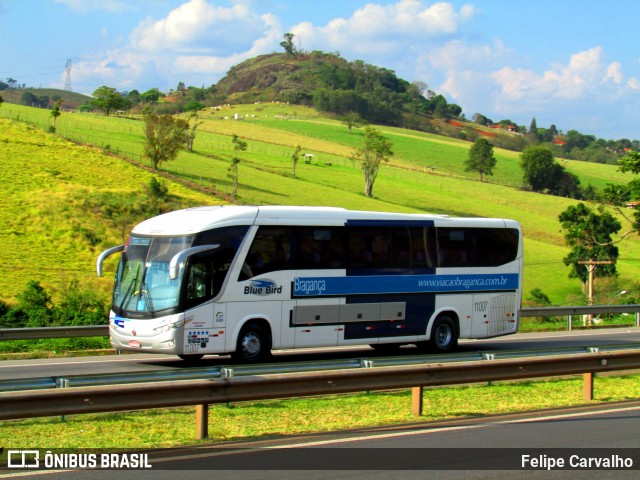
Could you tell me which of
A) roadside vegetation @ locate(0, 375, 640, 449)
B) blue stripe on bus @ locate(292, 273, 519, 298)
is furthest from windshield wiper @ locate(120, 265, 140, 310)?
roadside vegetation @ locate(0, 375, 640, 449)

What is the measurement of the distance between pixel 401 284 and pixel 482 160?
108652mm

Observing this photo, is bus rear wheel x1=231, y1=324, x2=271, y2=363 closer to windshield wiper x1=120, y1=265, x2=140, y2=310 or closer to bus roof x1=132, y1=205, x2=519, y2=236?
bus roof x1=132, y1=205, x2=519, y2=236

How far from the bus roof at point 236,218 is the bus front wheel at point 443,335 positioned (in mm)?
3000

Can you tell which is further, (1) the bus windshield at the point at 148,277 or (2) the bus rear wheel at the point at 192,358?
(2) the bus rear wheel at the point at 192,358

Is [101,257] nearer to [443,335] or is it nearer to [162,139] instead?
[443,335]

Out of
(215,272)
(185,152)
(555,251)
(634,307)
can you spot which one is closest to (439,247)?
(215,272)

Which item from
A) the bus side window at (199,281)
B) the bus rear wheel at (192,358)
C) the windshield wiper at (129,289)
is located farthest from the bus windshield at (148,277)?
the bus rear wheel at (192,358)

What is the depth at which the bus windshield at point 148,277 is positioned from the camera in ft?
55.9

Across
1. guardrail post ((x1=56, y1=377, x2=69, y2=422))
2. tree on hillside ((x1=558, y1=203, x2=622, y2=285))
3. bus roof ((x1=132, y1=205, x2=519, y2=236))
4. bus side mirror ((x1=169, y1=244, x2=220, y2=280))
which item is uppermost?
bus roof ((x1=132, y1=205, x2=519, y2=236))

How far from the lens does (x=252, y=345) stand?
58.4ft

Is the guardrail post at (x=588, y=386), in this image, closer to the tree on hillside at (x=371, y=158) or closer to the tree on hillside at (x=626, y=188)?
the tree on hillside at (x=626, y=188)

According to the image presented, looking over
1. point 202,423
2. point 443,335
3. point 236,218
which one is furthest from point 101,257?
point 202,423

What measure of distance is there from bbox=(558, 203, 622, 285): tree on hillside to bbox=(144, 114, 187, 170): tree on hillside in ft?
102

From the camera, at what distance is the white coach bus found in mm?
17141
